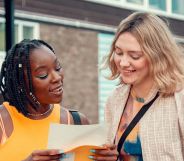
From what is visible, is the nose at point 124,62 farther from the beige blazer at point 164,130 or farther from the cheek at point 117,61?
the beige blazer at point 164,130

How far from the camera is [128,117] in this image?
2412 mm

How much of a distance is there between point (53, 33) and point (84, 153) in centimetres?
1064

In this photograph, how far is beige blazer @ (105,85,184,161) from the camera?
222 cm

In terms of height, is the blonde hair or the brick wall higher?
the brick wall

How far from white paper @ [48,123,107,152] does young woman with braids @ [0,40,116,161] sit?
6cm

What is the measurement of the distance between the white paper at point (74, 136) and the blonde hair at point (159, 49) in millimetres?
410

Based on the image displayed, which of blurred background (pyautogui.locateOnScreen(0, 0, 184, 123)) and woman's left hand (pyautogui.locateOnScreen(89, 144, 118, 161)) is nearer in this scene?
woman's left hand (pyautogui.locateOnScreen(89, 144, 118, 161))

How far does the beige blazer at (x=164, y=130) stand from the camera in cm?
222

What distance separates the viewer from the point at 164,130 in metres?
2.24

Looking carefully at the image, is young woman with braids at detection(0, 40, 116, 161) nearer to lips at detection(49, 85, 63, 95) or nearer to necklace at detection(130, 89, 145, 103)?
lips at detection(49, 85, 63, 95)

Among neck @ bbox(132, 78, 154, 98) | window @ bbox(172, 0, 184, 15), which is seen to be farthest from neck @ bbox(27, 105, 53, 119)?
window @ bbox(172, 0, 184, 15)

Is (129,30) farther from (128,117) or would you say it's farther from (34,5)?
(34,5)

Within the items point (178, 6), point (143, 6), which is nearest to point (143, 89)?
point (143, 6)

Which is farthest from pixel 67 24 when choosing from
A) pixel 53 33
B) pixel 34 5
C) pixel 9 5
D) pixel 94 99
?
pixel 9 5
